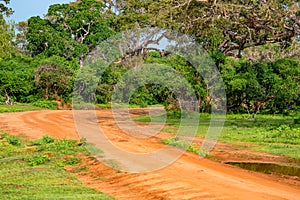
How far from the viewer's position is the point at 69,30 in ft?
169

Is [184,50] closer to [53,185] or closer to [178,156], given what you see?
[178,156]

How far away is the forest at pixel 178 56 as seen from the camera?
66.8ft

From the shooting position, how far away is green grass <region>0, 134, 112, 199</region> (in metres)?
8.82

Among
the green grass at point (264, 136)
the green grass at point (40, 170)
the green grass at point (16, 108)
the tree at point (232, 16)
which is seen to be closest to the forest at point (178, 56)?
the tree at point (232, 16)

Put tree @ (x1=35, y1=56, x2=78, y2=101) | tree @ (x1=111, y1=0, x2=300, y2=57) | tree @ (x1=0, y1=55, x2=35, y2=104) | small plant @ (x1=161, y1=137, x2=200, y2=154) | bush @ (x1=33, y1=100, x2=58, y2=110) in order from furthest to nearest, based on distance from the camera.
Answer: tree @ (x1=35, y1=56, x2=78, y2=101) < bush @ (x1=33, y1=100, x2=58, y2=110) < tree @ (x1=0, y1=55, x2=35, y2=104) < tree @ (x1=111, y1=0, x2=300, y2=57) < small plant @ (x1=161, y1=137, x2=200, y2=154)

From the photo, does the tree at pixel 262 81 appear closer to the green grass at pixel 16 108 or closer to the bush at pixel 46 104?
the green grass at pixel 16 108

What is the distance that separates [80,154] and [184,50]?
648 inches

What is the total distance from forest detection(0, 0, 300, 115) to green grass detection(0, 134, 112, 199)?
877cm

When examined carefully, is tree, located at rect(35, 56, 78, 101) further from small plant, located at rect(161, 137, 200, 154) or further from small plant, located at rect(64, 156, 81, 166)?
small plant, located at rect(64, 156, 81, 166)

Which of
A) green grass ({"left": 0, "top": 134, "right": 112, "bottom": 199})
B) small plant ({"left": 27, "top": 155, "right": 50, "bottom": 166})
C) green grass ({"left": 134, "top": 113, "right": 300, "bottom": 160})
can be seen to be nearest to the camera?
green grass ({"left": 0, "top": 134, "right": 112, "bottom": 199})

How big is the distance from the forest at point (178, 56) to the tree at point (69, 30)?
0.11 meters

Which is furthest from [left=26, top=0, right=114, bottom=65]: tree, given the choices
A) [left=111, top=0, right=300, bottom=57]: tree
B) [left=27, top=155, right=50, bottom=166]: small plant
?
[left=27, top=155, right=50, bottom=166]: small plant

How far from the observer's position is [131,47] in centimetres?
4553

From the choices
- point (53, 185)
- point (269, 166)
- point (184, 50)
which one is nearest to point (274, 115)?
point (184, 50)
